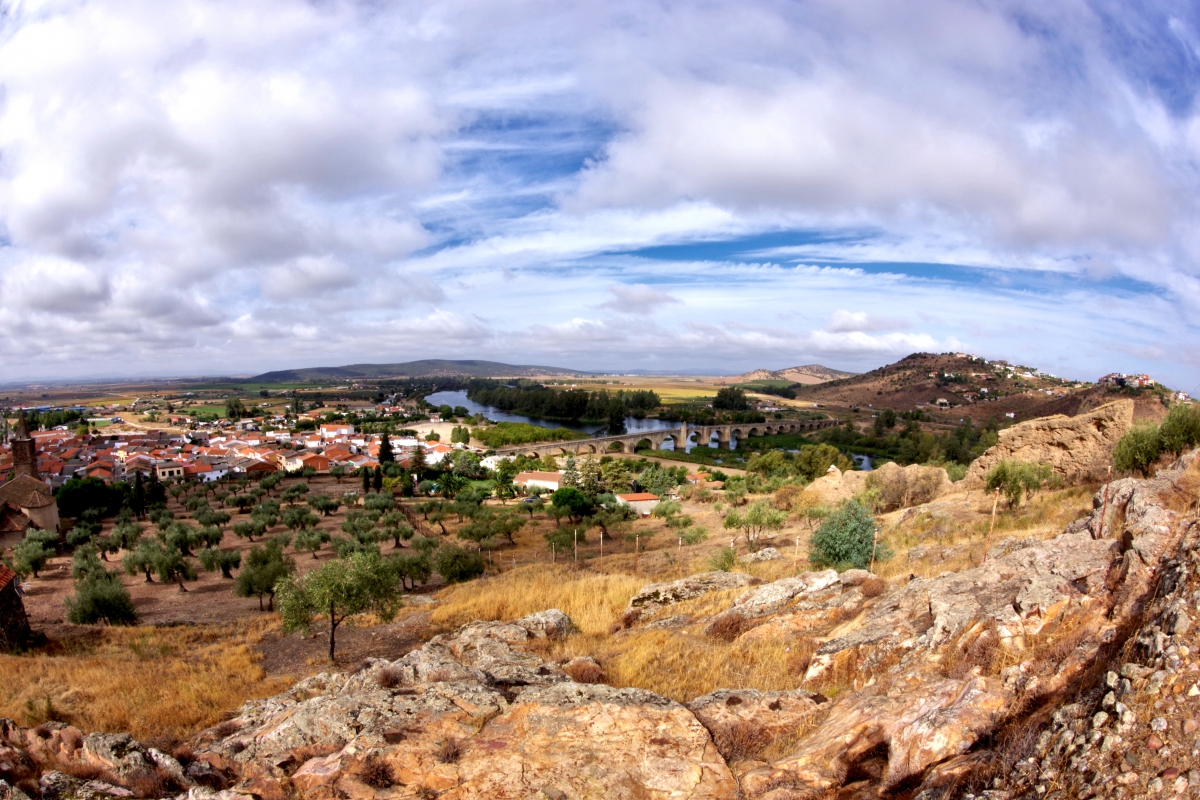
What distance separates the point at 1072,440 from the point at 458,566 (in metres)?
20.8

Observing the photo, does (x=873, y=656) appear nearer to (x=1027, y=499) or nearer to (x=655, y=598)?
(x=655, y=598)

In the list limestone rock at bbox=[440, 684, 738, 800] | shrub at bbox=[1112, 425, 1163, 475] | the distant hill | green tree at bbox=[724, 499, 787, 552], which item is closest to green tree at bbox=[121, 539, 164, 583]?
green tree at bbox=[724, 499, 787, 552]

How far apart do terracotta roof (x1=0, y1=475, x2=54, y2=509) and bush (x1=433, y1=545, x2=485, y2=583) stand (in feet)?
98.0

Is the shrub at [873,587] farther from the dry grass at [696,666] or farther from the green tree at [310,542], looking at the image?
the green tree at [310,542]

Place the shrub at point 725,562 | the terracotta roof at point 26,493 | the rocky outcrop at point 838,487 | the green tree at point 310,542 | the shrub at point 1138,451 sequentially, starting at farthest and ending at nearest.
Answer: the terracotta roof at point 26,493 < the green tree at point 310,542 < the rocky outcrop at point 838,487 < the shrub at point 725,562 < the shrub at point 1138,451

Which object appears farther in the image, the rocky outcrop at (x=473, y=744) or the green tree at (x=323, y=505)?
the green tree at (x=323, y=505)

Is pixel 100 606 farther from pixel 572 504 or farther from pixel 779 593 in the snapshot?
pixel 572 504

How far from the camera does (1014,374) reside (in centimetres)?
13012

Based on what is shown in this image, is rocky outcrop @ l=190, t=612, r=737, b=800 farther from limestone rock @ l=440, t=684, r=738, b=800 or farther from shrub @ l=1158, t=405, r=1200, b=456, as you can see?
shrub @ l=1158, t=405, r=1200, b=456

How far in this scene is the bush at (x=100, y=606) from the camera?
18016mm

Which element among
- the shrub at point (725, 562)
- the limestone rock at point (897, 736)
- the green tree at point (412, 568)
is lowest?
the green tree at point (412, 568)

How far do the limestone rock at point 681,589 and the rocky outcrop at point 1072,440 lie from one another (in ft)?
38.0

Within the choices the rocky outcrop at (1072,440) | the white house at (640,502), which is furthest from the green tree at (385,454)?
the rocky outcrop at (1072,440)

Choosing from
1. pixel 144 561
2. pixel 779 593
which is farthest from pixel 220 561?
pixel 779 593
